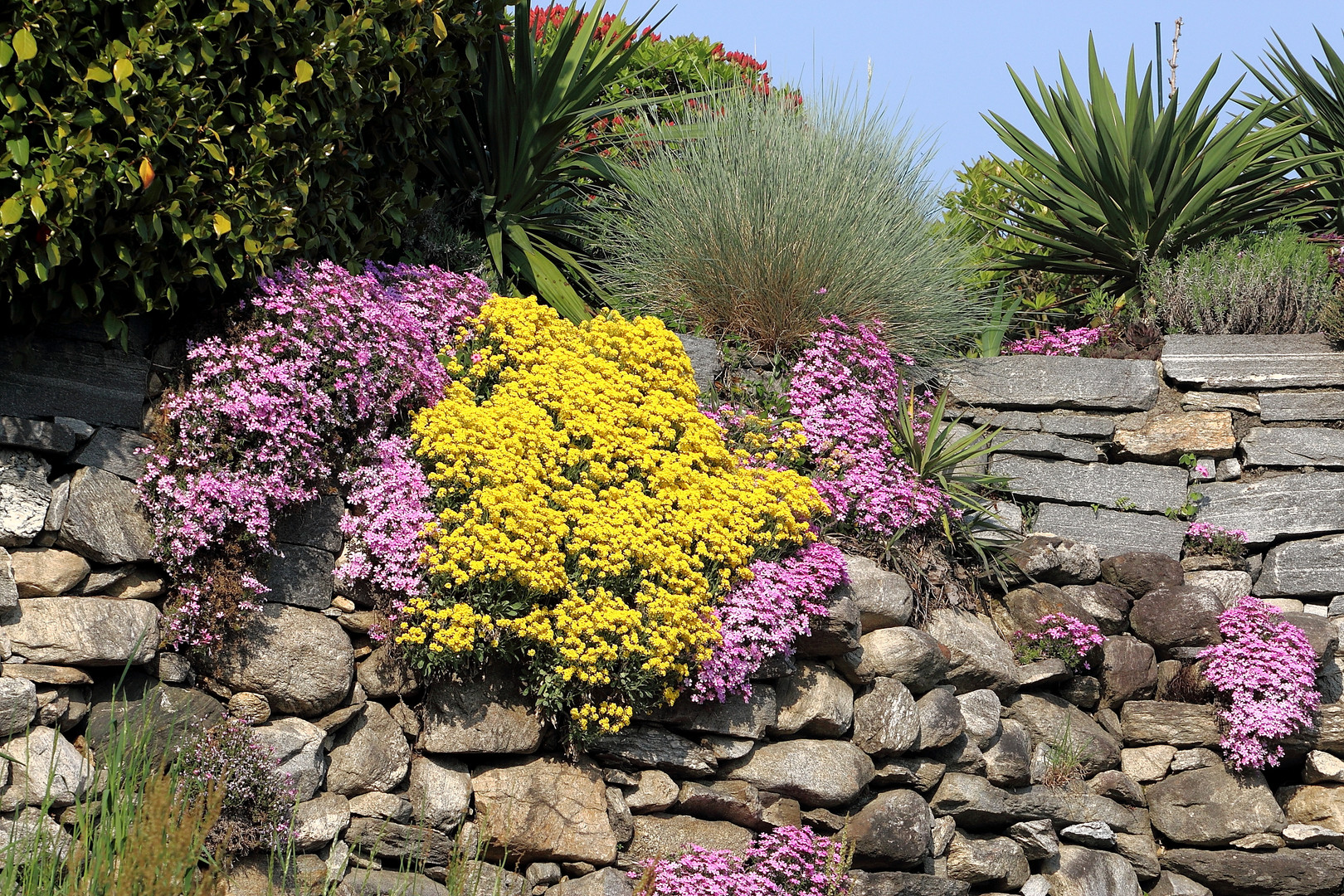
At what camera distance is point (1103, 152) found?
27.7 ft

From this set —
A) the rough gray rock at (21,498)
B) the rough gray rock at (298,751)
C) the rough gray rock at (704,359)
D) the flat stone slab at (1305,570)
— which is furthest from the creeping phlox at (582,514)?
the flat stone slab at (1305,570)

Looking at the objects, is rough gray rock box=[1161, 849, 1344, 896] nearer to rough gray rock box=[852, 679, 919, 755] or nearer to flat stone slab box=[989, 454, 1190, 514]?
rough gray rock box=[852, 679, 919, 755]

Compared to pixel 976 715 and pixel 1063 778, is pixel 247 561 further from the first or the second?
pixel 1063 778

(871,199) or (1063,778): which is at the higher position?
(871,199)

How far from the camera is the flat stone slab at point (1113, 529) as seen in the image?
24.0 ft

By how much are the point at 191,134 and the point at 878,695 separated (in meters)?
3.87

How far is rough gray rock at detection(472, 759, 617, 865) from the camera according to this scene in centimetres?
480

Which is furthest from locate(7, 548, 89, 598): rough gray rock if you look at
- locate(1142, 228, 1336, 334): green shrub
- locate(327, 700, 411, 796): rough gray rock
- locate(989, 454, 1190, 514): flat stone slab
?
locate(1142, 228, 1336, 334): green shrub

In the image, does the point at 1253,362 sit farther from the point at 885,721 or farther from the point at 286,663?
the point at 286,663

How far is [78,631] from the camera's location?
14.1ft

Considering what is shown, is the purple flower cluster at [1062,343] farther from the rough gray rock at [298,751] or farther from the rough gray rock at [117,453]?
the rough gray rock at [117,453]

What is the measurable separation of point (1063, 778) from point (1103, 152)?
4447 millimetres

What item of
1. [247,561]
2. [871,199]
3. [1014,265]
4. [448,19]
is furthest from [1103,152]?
[247,561]

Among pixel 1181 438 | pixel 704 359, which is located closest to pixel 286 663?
pixel 704 359
